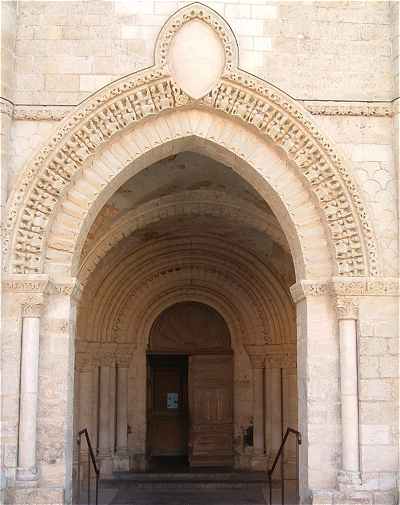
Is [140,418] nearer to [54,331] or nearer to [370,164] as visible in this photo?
[54,331]

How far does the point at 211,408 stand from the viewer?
1443cm

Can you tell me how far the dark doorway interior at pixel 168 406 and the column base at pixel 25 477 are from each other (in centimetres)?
750

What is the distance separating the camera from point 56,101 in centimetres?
779

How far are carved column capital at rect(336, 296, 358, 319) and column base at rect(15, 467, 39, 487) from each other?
3.34m

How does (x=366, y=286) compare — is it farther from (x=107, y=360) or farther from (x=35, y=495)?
(x=107, y=360)

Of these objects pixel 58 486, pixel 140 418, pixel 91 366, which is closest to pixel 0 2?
pixel 58 486

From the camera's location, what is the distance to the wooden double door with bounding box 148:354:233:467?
46.9 feet

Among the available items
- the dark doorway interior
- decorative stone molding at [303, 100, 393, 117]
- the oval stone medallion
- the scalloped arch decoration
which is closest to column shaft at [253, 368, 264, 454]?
the dark doorway interior

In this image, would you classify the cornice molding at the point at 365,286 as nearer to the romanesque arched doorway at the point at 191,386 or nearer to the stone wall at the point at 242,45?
the stone wall at the point at 242,45

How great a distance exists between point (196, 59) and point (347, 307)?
117 inches

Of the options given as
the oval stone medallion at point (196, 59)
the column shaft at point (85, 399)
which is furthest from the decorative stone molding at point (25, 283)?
the column shaft at point (85, 399)

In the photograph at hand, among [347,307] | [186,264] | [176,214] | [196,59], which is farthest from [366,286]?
[186,264]

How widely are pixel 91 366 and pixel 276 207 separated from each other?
603 centimetres

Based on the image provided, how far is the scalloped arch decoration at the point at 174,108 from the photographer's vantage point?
7.63 metres
